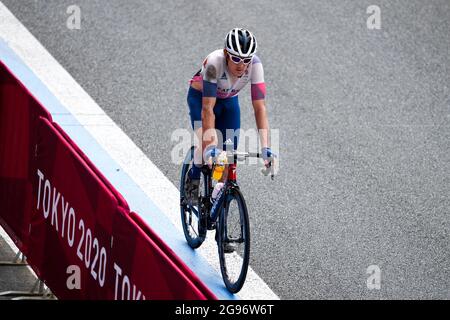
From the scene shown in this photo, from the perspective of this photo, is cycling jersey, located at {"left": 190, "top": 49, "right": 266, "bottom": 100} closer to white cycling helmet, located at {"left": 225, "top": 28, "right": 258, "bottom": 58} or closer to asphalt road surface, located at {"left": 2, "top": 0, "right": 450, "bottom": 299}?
white cycling helmet, located at {"left": 225, "top": 28, "right": 258, "bottom": 58}

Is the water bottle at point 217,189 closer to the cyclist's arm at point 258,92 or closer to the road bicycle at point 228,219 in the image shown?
the road bicycle at point 228,219

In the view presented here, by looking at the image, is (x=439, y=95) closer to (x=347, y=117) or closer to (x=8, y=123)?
(x=347, y=117)

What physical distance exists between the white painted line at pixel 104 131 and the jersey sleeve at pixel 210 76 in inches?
67.0

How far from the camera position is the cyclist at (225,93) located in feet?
23.9

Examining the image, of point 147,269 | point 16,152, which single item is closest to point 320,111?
point 16,152

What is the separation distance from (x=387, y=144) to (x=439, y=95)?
4.61 ft

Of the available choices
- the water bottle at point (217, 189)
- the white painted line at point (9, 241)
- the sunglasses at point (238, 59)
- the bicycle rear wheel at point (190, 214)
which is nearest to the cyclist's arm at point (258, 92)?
the sunglasses at point (238, 59)

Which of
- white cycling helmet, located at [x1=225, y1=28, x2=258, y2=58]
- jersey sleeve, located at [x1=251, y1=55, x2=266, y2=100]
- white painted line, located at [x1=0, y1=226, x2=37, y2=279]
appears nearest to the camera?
white cycling helmet, located at [x1=225, y1=28, x2=258, y2=58]

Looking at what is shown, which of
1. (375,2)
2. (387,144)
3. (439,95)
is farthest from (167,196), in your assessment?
(375,2)

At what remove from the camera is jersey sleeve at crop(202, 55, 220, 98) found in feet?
24.6

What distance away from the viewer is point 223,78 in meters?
7.64

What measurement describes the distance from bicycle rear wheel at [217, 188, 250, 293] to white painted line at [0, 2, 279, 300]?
0.28 meters

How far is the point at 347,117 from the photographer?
1074cm

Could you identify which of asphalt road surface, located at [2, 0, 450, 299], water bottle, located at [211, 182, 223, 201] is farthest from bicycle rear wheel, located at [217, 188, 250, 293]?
asphalt road surface, located at [2, 0, 450, 299]
